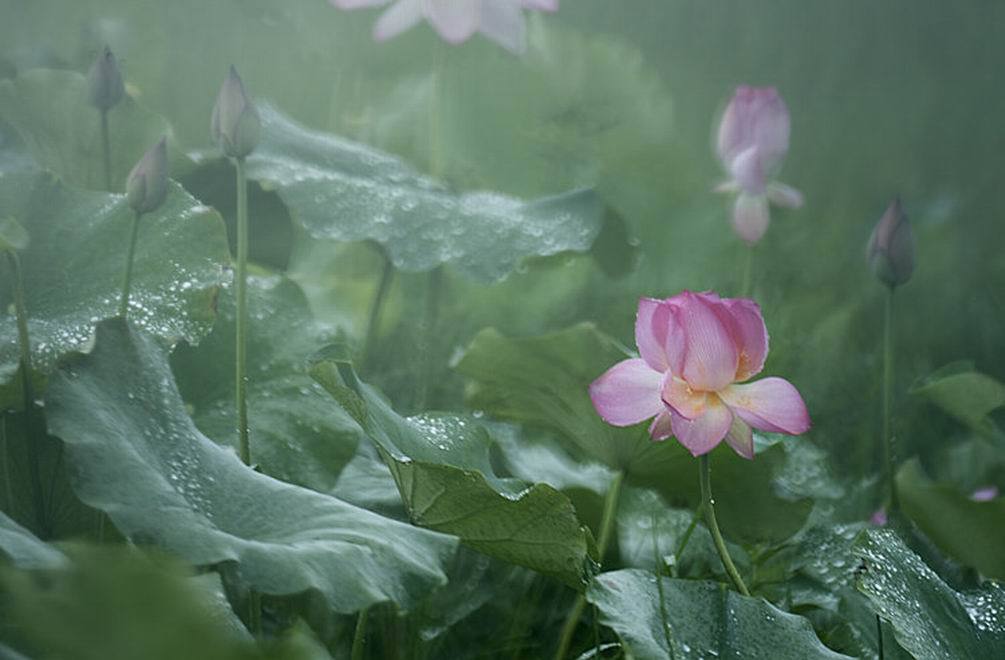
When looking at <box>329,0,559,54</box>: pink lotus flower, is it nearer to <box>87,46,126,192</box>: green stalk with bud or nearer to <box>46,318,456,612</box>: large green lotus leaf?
<box>87,46,126,192</box>: green stalk with bud

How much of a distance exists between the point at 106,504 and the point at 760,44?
3109mm

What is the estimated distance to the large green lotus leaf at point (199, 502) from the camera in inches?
25.3

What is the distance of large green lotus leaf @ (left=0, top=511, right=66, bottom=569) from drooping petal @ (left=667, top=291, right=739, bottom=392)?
36 centimetres

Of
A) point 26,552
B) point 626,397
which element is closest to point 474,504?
point 626,397

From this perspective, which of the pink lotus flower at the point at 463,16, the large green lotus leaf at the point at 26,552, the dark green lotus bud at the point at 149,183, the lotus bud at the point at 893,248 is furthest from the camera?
the pink lotus flower at the point at 463,16

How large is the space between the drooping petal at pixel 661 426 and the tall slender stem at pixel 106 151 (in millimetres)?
488

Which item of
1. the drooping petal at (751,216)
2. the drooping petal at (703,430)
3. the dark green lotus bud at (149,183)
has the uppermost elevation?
the dark green lotus bud at (149,183)

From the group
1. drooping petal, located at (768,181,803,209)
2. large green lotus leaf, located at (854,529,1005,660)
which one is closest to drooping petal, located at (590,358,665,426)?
large green lotus leaf, located at (854,529,1005,660)

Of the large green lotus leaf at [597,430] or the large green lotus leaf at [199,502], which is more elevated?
the large green lotus leaf at [199,502]

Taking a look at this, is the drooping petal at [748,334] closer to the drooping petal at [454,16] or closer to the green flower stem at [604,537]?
the green flower stem at [604,537]

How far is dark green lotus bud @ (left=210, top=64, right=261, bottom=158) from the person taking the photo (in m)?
0.94

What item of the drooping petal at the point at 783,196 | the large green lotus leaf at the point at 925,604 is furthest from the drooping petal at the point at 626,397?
the drooping petal at the point at 783,196

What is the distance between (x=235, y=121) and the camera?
3.10 feet

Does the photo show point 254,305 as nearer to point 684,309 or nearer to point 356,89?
point 684,309
